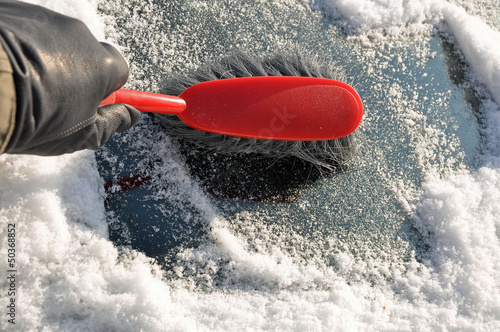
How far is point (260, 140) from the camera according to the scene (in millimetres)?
932

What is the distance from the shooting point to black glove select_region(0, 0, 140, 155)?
52 centimetres

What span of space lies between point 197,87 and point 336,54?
0.45 m

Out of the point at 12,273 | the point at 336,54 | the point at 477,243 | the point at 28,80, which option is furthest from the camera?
the point at 336,54

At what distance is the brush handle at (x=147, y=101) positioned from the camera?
31.2 inches

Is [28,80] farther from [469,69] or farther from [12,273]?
[469,69]

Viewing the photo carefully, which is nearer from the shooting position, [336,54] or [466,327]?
[466,327]

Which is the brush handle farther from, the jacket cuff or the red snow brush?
the jacket cuff

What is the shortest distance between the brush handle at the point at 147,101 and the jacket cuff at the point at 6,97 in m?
0.26

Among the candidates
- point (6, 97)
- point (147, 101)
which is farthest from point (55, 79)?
point (147, 101)

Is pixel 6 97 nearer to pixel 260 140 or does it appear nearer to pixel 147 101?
pixel 147 101

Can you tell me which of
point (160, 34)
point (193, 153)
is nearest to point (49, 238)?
point (193, 153)

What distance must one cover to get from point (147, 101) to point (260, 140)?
0.29 m

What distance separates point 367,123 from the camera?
40.9 inches

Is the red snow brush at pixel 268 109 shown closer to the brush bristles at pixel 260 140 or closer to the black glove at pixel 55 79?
the brush bristles at pixel 260 140
